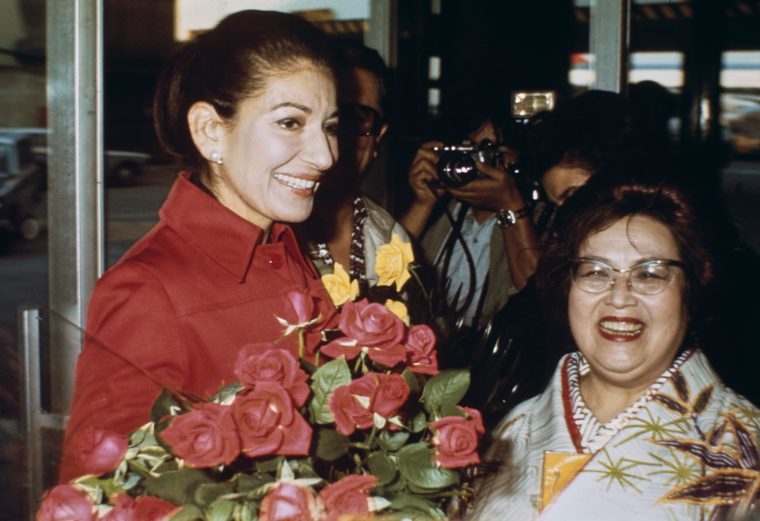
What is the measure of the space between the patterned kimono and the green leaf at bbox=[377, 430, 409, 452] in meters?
0.16

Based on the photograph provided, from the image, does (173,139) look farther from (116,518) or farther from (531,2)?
(531,2)

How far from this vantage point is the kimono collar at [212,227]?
96 cm

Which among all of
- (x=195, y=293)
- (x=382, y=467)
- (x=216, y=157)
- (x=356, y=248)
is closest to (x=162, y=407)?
(x=382, y=467)

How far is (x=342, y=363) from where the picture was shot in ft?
2.13

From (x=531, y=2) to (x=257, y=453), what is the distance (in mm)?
1323

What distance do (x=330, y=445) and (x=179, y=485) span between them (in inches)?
4.0

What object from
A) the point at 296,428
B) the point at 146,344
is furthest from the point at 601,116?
the point at 296,428

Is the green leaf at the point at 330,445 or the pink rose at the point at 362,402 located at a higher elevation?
the pink rose at the point at 362,402

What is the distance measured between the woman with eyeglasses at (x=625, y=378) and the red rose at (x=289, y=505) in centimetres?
25

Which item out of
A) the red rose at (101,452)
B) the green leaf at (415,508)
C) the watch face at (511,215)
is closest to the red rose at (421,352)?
the green leaf at (415,508)

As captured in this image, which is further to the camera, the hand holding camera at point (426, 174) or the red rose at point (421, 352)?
the hand holding camera at point (426, 174)

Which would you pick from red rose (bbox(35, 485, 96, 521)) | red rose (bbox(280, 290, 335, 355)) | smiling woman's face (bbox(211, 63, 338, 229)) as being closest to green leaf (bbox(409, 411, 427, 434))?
red rose (bbox(280, 290, 335, 355))

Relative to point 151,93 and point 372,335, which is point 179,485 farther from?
point 151,93

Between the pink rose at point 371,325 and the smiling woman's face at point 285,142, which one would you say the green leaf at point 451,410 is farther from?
the smiling woman's face at point 285,142
